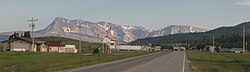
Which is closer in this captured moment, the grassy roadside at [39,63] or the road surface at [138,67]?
the road surface at [138,67]

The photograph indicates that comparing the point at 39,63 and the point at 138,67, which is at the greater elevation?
the point at 39,63

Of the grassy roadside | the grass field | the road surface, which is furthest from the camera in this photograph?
the grass field

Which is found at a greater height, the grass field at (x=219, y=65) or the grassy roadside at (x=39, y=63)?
the grassy roadside at (x=39, y=63)

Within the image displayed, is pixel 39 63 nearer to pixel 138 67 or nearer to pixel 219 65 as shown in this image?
pixel 138 67

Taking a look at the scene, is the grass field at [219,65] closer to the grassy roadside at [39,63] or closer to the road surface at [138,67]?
the road surface at [138,67]

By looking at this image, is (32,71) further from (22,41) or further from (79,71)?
(22,41)

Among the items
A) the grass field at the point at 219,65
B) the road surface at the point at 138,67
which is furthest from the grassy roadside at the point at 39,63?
the grass field at the point at 219,65

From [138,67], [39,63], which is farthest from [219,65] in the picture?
[39,63]

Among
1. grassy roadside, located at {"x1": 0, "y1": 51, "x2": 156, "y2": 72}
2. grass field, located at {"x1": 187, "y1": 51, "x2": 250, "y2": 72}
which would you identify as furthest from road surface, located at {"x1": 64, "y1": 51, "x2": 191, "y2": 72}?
grassy roadside, located at {"x1": 0, "y1": 51, "x2": 156, "y2": 72}

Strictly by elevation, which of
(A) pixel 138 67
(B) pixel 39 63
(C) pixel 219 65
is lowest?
(C) pixel 219 65

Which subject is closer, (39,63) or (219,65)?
(39,63)

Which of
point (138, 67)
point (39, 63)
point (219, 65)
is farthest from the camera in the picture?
point (219, 65)

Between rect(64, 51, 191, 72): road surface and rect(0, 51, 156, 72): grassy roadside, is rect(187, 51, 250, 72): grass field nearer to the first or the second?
rect(64, 51, 191, 72): road surface

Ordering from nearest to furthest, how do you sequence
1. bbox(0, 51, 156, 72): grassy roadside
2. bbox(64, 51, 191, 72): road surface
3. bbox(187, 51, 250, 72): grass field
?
1. bbox(64, 51, 191, 72): road surface
2. bbox(0, 51, 156, 72): grassy roadside
3. bbox(187, 51, 250, 72): grass field
